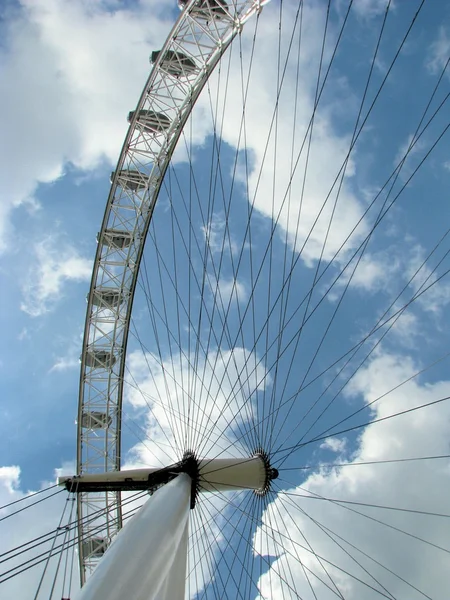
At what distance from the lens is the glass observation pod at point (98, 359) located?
81.5 feet

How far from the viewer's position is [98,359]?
81.6 feet

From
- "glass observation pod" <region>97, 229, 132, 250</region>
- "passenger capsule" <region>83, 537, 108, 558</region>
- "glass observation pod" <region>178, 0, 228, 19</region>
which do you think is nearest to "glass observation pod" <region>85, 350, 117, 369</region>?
"glass observation pod" <region>97, 229, 132, 250</region>

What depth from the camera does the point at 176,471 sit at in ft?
45.4

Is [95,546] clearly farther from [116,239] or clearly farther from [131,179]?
[131,179]

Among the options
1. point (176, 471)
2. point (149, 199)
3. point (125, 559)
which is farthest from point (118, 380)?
point (125, 559)

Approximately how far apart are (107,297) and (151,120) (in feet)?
30.4

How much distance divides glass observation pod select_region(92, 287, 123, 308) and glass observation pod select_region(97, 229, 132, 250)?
2.42 metres

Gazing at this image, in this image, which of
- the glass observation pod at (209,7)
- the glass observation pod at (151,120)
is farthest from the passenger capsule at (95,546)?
the glass observation pod at (209,7)

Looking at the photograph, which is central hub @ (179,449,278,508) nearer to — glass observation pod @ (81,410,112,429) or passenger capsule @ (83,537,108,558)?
glass observation pod @ (81,410,112,429)

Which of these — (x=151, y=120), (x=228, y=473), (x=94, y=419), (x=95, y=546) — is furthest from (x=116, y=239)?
(x=95, y=546)

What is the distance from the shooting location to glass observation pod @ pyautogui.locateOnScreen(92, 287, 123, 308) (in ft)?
78.7

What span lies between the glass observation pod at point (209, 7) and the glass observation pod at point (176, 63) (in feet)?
5.79

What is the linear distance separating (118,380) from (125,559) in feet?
61.0

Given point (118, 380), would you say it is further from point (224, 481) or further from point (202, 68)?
point (202, 68)
